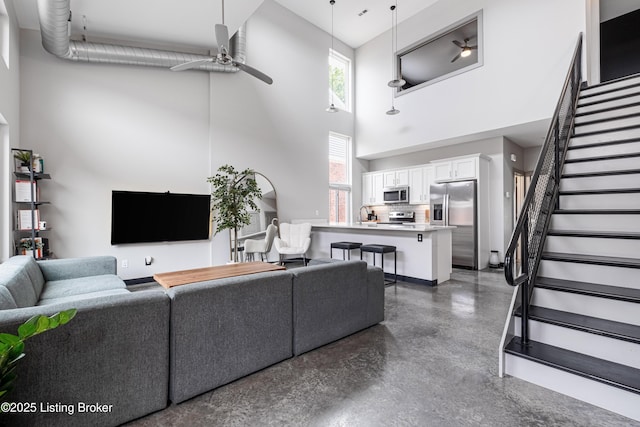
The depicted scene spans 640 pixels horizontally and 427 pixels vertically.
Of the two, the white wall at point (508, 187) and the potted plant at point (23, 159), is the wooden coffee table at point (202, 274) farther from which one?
the white wall at point (508, 187)

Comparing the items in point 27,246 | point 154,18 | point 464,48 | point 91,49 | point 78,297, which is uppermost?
point 464,48

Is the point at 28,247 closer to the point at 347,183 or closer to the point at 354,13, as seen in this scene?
Result: the point at 347,183

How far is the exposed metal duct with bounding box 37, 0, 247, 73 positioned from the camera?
355 centimetres

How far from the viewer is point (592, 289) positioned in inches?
85.5

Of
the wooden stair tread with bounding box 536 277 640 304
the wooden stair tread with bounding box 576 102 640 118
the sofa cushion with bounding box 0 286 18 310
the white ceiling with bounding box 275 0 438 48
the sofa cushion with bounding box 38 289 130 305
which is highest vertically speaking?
the white ceiling with bounding box 275 0 438 48

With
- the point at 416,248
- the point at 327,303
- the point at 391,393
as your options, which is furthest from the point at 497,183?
the point at 391,393

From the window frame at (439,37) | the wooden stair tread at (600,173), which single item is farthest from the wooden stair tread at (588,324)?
the window frame at (439,37)

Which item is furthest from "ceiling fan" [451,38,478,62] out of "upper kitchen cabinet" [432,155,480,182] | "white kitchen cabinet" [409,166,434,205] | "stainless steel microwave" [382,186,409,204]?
"stainless steel microwave" [382,186,409,204]

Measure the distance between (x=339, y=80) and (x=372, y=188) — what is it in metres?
3.22

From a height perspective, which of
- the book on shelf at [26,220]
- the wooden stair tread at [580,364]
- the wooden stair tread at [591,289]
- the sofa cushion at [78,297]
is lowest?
the wooden stair tread at [580,364]

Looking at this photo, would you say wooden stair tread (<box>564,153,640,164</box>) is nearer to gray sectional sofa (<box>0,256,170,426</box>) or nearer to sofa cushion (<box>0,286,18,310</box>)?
gray sectional sofa (<box>0,256,170,426</box>)

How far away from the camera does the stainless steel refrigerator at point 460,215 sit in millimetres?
6027

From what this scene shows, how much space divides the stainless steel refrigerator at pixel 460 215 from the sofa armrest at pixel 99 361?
551 cm

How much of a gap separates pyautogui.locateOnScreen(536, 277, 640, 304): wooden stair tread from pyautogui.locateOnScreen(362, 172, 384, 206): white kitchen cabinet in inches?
225
